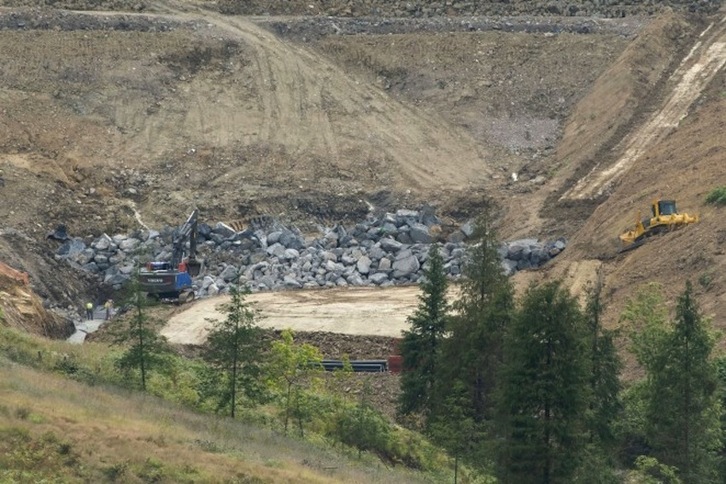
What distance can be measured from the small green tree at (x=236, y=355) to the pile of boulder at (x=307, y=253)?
20553mm

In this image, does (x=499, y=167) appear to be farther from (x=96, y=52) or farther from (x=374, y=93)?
(x=96, y=52)

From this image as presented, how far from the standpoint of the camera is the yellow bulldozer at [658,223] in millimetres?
48875

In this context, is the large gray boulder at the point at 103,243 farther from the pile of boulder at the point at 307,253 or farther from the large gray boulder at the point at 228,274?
the large gray boulder at the point at 228,274

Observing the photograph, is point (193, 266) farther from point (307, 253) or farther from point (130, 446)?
point (130, 446)

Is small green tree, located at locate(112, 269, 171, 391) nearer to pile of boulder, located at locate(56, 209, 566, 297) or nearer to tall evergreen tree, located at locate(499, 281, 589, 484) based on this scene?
tall evergreen tree, located at locate(499, 281, 589, 484)

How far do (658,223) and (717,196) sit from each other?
1.93m

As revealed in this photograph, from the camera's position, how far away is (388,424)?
112 ft

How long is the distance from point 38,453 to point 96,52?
48674mm

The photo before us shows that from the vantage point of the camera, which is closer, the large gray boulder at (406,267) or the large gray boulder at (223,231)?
the large gray boulder at (406,267)

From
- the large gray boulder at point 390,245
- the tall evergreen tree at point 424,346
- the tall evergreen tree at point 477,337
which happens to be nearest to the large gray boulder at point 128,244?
the large gray boulder at point 390,245

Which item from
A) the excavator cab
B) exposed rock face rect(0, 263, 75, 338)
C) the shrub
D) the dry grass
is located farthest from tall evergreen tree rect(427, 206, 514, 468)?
the excavator cab

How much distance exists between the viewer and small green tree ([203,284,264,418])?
31.7 metres

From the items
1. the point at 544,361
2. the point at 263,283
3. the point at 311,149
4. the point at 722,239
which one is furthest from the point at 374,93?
the point at 544,361

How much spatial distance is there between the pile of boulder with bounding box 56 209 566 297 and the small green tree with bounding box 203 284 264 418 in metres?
20.6
